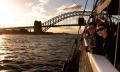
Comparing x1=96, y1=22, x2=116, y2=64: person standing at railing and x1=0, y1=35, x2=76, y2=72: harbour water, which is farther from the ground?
x1=96, y1=22, x2=116, y2=64: person standing at railing

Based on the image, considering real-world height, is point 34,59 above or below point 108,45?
below

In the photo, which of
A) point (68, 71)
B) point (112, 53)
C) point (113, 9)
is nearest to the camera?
point (112, 53)

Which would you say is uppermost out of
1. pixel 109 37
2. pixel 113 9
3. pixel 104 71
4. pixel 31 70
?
pixel 113 9

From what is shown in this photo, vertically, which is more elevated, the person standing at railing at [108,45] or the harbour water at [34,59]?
the person standing at railing at [108,45]

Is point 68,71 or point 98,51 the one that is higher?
point 98,51

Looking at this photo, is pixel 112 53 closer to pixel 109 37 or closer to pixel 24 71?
pixel 109 37

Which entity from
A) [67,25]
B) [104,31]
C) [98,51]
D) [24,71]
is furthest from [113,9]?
[67,25]

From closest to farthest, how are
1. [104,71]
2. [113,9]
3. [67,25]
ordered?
[104,71] → [113,9] → [67,25]

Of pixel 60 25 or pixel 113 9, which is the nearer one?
pixel 113 9

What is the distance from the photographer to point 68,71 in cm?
1393

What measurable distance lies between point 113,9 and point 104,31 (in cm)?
296

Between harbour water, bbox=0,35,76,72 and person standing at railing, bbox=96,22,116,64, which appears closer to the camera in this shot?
person standing at railing, bbox=96,22,116,64

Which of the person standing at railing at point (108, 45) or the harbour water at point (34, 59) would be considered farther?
the harbour water at point (34, 59)

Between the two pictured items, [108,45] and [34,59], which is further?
[34,59]
